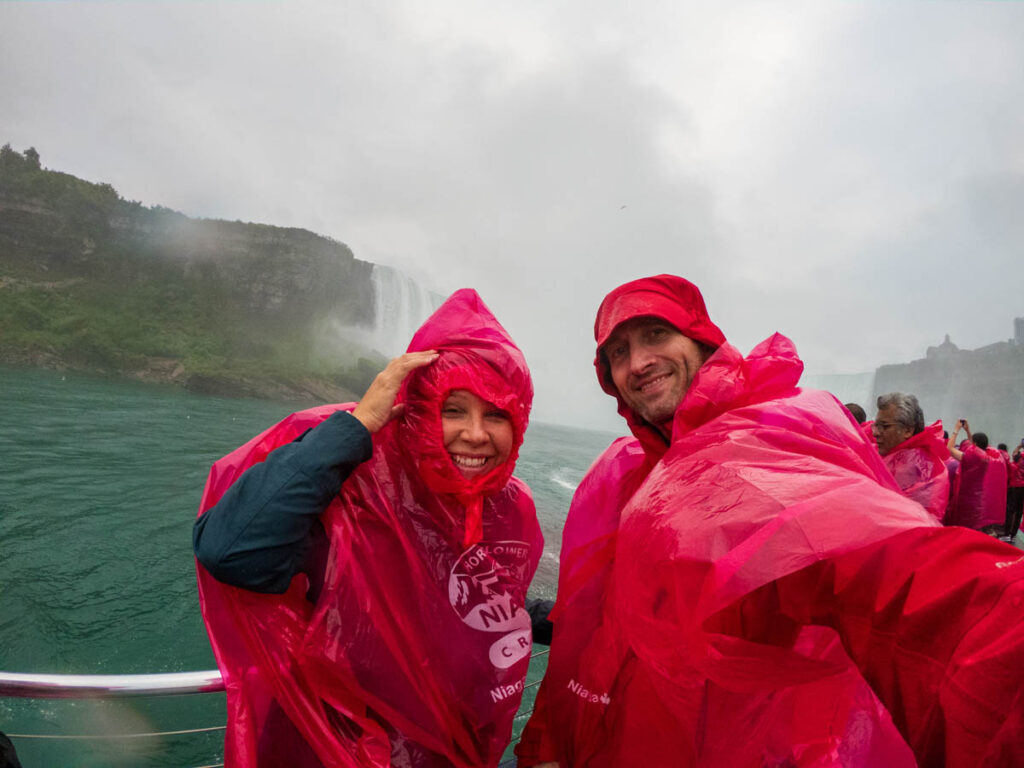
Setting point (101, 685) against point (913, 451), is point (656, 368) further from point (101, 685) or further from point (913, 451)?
point (913, 451)

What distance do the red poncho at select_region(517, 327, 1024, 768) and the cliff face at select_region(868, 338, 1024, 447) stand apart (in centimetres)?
8066

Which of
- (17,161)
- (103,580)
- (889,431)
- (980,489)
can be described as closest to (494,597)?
(889,431)

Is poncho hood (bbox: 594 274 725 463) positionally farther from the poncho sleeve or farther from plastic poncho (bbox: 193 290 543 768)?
the poncho sleeve

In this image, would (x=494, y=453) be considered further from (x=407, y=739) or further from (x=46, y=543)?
(x=46, y=543)

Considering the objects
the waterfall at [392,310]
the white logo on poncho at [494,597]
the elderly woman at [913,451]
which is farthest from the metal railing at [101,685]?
the waterfall at [392,310]

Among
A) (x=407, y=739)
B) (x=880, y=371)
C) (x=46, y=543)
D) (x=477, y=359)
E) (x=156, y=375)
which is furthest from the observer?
(x=880, y=371)

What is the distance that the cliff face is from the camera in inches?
2547

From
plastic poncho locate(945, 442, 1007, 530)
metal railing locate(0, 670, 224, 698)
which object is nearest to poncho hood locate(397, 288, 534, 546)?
metal railing locate(0, 670, 224, 698)

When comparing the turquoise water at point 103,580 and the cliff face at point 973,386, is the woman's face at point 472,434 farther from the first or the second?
the cliff face at point 973,386

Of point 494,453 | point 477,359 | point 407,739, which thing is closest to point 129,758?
point 407,739

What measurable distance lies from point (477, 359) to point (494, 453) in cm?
31

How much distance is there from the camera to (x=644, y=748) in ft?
3.59

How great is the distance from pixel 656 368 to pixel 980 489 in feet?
23.6

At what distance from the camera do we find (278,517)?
1067mm
